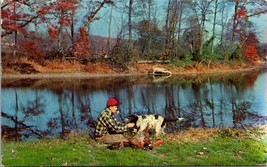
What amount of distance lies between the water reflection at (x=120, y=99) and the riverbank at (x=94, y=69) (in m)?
0.71

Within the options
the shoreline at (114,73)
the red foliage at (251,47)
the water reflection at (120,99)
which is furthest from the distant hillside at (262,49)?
the water reflection at (120,99)

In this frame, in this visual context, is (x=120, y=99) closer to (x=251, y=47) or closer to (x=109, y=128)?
(x=109, y=128)

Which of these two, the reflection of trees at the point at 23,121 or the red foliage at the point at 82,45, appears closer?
the reflection of trees at the point at 23,121

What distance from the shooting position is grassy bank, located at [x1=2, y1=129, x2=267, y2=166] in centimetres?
516

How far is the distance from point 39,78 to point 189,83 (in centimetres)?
610

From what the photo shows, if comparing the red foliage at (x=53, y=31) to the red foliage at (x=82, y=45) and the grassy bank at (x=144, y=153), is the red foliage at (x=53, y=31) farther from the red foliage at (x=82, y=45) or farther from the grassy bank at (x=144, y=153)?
the grassy bank at (x=144, y=153)

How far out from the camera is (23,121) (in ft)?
28.1

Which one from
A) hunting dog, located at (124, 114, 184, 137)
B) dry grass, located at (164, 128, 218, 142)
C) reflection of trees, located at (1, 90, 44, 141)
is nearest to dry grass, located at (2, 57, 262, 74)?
reflection of trees, located at (1, 90, 44, 141)

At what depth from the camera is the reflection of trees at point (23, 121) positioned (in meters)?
7.33

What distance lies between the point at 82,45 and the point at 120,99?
6.35 meters

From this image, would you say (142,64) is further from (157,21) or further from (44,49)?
(44,49)

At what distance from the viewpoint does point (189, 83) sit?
1666 centimetres

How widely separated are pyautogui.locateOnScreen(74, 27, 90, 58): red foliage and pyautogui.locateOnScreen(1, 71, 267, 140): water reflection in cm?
159

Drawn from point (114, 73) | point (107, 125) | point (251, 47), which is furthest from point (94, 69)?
point (107, 125)
